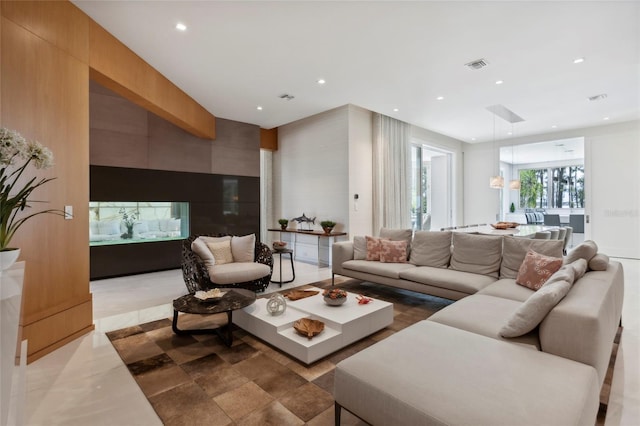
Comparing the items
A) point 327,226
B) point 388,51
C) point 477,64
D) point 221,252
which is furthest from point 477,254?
point 221,252

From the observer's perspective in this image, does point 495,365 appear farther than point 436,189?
No

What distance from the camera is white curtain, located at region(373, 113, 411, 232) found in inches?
264

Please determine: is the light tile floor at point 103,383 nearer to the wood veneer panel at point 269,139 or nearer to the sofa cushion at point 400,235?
the sofa cushion at point 400,235

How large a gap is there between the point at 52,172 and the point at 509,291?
14.2 feet

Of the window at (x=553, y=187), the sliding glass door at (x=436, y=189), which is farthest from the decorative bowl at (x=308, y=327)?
the window at (x=553, y=187)

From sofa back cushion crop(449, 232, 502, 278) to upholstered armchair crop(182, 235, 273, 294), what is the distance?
99.5 inches

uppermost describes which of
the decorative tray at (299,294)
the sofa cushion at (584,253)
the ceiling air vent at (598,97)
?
the ceiling air vent at (598,97)

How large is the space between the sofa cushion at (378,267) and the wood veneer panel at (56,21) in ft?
12.9

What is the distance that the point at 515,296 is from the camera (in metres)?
2.78

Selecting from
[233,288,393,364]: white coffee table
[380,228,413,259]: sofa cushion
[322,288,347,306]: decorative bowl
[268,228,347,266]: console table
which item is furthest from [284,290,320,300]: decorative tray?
[268,228,347,266]: console table

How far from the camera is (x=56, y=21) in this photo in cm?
278

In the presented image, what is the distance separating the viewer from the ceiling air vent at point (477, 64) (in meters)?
4.19

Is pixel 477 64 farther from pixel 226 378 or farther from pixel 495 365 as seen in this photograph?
pixel 226 378

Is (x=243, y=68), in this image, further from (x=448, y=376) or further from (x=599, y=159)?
(x=599, y=159)
